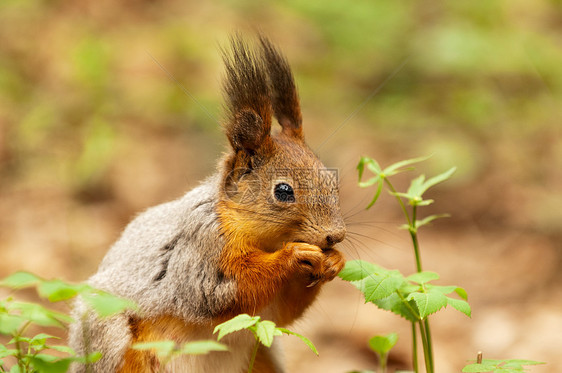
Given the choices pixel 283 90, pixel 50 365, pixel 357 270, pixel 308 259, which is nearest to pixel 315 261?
pixel 308 259

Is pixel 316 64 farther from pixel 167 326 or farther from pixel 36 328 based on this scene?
pixel 167 326

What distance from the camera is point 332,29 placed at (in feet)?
20.5

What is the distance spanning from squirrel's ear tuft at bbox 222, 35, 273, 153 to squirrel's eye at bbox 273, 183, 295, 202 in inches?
7.0

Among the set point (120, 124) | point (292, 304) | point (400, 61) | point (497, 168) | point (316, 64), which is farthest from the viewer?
point (316, 64)

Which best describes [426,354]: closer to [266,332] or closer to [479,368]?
[479,368]

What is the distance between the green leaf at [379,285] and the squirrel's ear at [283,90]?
0.80 m

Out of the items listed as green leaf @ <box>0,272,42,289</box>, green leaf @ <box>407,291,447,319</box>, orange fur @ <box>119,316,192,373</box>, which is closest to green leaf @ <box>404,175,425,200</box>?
green leaf @ <box>407,291,447,319</box>

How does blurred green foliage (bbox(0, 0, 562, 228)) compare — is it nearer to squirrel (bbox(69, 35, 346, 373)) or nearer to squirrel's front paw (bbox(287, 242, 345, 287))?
squirrel (bbox(69, 35, 346, 373))

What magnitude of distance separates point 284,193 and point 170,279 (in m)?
0.50

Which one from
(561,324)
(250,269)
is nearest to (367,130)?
(561,324)

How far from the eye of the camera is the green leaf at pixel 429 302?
5.73 feet

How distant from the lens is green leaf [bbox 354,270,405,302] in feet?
6.03

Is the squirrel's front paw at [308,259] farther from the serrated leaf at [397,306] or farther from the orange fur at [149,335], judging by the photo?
the orange fur at [149,335]

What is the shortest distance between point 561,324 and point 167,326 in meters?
2.40
